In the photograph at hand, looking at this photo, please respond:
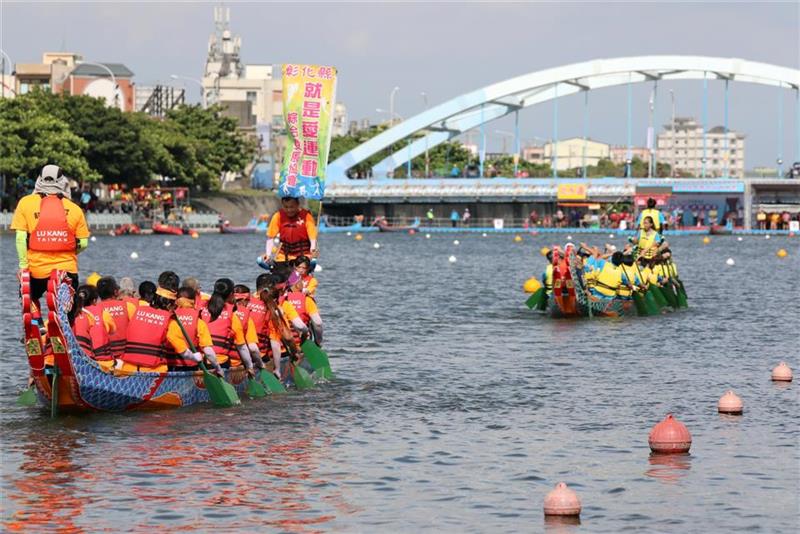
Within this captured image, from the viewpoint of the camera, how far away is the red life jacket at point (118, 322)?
2088 centimetres

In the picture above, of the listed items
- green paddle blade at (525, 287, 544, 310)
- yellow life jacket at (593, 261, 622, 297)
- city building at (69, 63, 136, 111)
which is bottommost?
green paddle blade at (525, 287, 544, 310)

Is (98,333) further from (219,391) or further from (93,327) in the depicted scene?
(219,391)

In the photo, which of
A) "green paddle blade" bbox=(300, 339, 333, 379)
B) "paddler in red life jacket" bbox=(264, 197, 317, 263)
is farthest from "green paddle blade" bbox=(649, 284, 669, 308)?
"paddler in red life jacket" bbox=(264, 197, 317, 263)

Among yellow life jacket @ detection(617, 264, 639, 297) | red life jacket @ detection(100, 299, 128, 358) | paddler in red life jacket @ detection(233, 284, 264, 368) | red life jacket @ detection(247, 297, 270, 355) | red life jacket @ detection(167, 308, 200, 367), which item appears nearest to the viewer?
red life jacket @ detection(100, 299, 128, 358)

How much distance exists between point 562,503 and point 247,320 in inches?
326

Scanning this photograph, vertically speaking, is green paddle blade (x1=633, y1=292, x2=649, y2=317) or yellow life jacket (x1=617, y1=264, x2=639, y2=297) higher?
yellow life jacket (x1=617, y1=264, x2=639, y2=297)

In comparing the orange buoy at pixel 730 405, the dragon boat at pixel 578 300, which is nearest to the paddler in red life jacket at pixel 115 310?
the orange buoy at pixel 730 405

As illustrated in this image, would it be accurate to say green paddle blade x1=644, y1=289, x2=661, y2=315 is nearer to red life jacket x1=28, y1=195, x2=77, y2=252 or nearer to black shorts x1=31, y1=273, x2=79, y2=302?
black shorts x1=31, y1=273, x2=79, y2=302

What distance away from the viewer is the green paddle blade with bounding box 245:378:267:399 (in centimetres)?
2353

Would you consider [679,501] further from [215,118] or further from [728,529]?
[215,118]

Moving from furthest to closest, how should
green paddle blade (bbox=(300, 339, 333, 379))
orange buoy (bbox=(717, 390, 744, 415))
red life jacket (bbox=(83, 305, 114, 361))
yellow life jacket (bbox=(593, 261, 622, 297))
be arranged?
1. yellow life jacket (bbox=(593, 261, 622, 297))
2. green paddle blade (bbox=(300, 339, 333, 379))
3. orange buoy (bbox=(717, 390, 744, 415))
4. red life jacket (bbox=(83, 305, 114, 361))

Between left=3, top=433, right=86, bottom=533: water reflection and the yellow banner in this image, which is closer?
left=3, top=433, right=86, bottom=533: water reflection

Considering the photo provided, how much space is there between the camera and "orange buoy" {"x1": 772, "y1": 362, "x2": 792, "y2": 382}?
26984mm

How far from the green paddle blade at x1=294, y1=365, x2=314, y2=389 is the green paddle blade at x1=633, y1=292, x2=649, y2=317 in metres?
16.1
